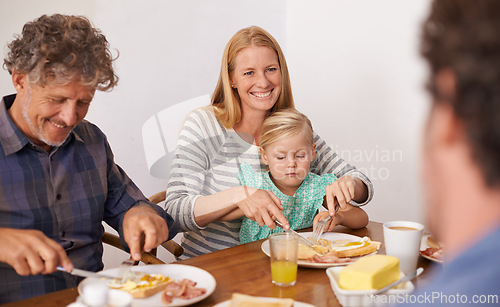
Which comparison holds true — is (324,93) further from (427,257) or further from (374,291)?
(374,291)

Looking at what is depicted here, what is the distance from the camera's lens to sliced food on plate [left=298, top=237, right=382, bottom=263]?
4.53ft

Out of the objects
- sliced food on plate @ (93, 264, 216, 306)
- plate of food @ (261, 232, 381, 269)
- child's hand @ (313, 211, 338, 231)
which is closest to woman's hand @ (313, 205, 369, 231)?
child's hand @ (313, 211, 338, 231)

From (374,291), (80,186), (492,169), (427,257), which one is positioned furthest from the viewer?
(80,186)

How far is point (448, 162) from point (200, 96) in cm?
260

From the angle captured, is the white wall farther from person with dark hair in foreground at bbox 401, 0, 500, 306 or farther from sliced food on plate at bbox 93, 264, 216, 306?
person with dark hair in foreground at bbox 401, 0, 500, 306

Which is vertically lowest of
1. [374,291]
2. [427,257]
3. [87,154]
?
[427,257]

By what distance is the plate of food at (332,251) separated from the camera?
1.36 metres

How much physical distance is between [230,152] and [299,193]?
35 centimetres

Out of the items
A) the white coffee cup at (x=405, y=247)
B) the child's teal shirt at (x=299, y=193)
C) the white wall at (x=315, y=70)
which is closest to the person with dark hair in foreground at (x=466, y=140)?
the white coffee cup at (x=405, y=247)

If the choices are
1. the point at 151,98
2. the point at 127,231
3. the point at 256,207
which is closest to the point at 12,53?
the point at 127,231

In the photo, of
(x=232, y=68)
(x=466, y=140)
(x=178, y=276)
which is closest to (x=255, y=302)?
(x=178, y=276)

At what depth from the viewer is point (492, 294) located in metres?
0.50

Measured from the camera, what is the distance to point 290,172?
205 cm

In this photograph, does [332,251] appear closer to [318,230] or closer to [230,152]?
[318,230]
